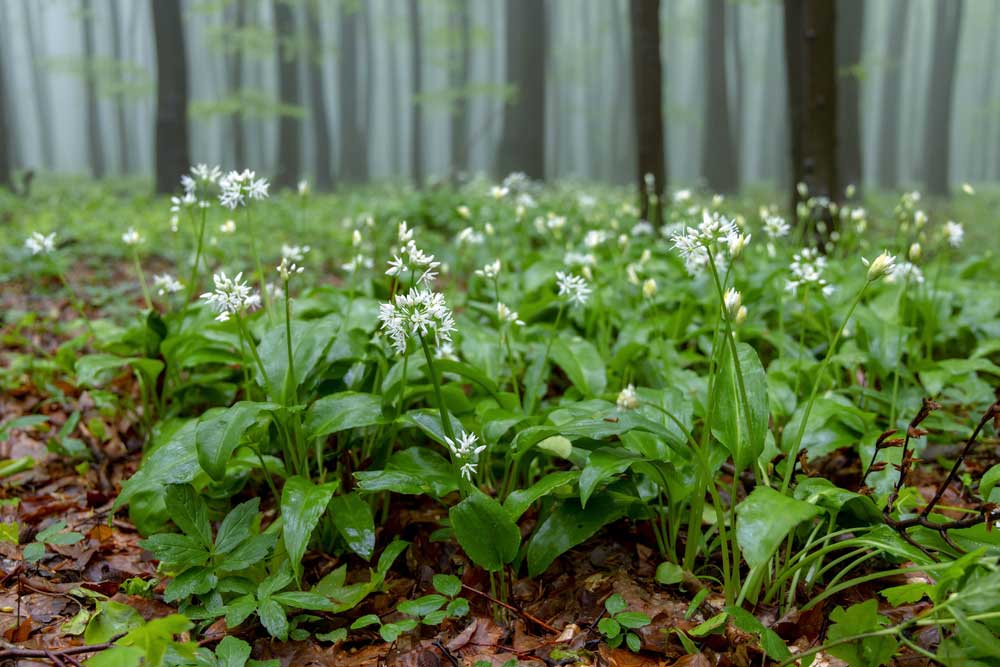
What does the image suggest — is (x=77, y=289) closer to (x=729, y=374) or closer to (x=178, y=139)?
(x=729, y=374)

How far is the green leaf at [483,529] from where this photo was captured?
5.56 ft

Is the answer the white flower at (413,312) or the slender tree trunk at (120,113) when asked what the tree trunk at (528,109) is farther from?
the slender tree trunk at (120,113)

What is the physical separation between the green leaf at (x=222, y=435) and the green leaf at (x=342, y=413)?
0.17 metres

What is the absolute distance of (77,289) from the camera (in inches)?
187

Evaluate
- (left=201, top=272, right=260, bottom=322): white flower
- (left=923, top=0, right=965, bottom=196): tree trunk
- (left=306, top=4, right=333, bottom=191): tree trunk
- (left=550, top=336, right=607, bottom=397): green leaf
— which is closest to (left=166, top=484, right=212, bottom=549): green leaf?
(left=201, top=272, right=260, bottom=322): white flower

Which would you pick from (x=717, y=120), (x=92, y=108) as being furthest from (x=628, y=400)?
(x=92, y=108)

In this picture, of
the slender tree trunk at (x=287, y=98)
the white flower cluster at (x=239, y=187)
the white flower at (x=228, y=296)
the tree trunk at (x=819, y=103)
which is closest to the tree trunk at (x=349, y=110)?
the slender tree trunk at (x=287, y=98)

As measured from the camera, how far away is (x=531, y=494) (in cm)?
174

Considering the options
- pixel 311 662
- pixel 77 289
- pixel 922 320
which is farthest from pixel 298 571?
pixel 77 289

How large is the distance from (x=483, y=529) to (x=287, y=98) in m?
14.4

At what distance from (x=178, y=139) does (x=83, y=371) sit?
8.53m

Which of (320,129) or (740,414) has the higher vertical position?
(320,129)

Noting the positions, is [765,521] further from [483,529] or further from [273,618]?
[273,618]

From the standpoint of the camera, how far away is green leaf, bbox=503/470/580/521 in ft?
5.65
